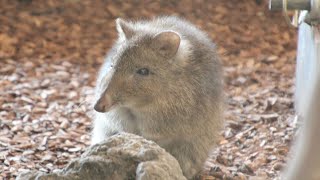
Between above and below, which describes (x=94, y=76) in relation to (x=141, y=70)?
below

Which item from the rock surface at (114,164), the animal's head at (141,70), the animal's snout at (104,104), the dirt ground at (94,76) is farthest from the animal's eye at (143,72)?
the dirt ground at (94,76)

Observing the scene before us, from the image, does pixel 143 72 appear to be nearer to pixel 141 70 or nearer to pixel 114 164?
pixel 141 70

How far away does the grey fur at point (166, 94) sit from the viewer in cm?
479

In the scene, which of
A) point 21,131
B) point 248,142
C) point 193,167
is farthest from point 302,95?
point 21,131

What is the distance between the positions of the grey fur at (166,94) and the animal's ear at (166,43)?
2 cm

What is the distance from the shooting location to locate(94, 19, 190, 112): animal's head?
4742mm

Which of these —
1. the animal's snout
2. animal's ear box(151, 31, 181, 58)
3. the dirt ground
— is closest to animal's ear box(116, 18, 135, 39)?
animal's ear box(151, 31, 181, 58)

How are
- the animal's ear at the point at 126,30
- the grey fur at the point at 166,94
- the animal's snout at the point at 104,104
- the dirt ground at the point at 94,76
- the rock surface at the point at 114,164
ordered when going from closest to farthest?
the rock surface at the point at 114,164 < the animal's snout at the point at 104,104 < the grey fur at the point at 166,94 < the animal's ear at the point at 126,30 < the dirt ground at the point at 94,76

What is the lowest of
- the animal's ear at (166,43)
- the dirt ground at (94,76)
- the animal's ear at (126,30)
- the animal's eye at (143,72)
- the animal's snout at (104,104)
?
the dirt ground at (94,76)

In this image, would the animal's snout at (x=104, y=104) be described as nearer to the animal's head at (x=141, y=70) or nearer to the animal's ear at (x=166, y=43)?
the animal's head at (x=141, y=70)

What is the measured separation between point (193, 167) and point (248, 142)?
35.8 inches

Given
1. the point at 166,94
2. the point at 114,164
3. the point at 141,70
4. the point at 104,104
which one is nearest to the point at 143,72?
→ the point at 141,70

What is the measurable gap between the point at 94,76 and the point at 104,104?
2615 mm

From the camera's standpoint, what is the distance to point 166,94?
4859 millimetres
